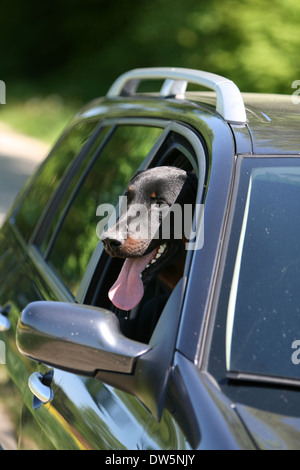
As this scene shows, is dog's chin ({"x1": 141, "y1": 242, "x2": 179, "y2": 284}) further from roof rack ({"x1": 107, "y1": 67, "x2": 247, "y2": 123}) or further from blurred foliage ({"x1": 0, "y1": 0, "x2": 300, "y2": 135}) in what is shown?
blurred foliage ({"x1": 0, "y1": 0, "x2": 300, "y2": 135})

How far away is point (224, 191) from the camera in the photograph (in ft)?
7.27

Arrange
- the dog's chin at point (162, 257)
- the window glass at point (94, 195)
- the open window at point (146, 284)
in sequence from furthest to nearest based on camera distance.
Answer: the window glass at point (94, 195) → the open window at point (146, 284) → the dog's chin at point (162, 257)

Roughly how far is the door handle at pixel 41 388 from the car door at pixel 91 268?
0.02m

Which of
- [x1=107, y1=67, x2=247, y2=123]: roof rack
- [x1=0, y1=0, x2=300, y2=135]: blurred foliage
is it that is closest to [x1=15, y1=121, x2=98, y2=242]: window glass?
[x1=107, y1=67, x2=247, y2=123]: roof rack

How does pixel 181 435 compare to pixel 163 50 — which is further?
pixel 163 50

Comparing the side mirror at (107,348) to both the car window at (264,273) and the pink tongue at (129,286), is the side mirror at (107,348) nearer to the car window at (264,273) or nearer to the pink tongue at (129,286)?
the car window at (264,273)

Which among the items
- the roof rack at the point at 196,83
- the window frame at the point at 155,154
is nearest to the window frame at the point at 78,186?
the window frame at the point at 155,154

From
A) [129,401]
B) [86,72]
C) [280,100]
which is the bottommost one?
A: [129,401]

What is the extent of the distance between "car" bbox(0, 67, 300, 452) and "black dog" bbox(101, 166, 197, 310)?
116 millimetres

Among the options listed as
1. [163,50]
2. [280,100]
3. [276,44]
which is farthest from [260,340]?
[163,50]

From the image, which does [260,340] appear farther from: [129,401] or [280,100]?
[280,100]

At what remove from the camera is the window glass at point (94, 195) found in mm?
3033

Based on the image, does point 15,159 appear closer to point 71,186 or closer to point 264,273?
point 71,186
